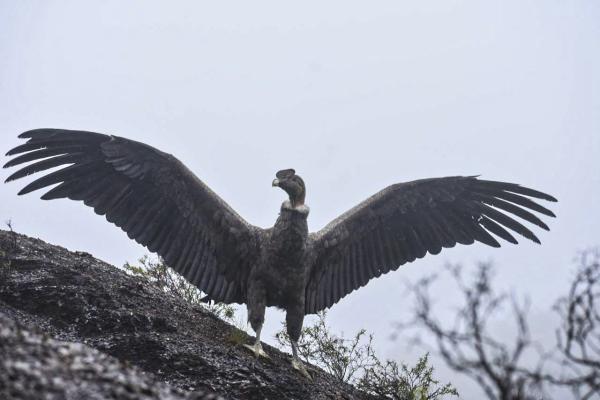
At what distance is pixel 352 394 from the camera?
9.19 meters

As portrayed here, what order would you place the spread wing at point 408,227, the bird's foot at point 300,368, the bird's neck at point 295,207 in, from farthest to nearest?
the spread wing at point 408,227 < the bird's neck at point 295,207 < the bird's foot at point 300,368

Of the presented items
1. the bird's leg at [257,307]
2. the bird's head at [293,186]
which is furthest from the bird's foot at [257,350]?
the bird's head at [293,186]

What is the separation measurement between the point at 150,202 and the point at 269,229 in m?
1.68

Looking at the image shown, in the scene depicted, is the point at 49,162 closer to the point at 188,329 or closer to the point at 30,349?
the point at 188,329

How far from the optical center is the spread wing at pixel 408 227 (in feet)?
31.4

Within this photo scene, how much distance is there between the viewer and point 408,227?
9.98m

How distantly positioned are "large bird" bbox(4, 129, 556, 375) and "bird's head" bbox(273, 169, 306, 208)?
0.01 m

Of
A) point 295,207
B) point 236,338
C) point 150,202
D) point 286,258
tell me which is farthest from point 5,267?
point 295,207

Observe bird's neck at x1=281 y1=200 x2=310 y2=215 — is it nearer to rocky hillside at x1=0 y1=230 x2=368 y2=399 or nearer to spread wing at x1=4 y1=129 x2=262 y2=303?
spread wing at x1=4 y1=129 x2=262 y2=303

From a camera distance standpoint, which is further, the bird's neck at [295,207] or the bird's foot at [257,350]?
the bird's neck at [295,207]

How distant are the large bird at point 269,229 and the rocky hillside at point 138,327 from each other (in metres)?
0.51

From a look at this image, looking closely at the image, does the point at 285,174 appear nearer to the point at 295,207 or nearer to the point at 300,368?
the point at 295,207

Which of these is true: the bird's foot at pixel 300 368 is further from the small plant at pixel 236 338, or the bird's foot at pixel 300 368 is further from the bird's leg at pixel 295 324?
the small plant at pixel 236 338

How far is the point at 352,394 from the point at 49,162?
515 cm
